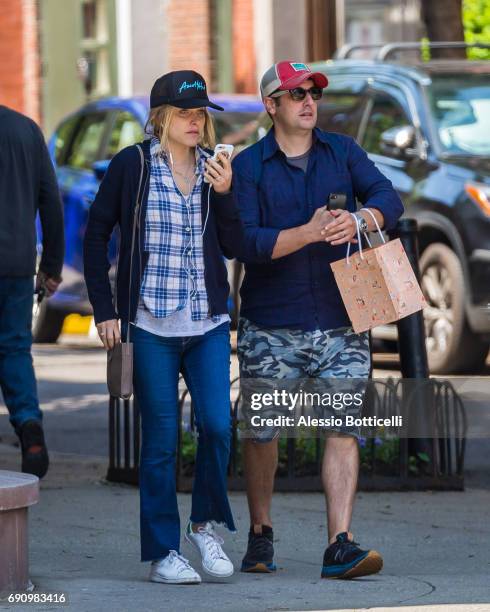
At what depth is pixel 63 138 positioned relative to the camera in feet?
52.1

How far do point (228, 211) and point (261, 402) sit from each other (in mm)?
699

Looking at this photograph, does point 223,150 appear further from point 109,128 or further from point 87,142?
point 87,142

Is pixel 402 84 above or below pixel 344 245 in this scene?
above

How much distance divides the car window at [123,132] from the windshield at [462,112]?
9.41 feet

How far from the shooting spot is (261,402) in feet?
22.2

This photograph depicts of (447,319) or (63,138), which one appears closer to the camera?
(447,319)

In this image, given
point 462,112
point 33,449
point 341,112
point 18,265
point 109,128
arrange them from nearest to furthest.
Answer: point 33,449 → point 18,265 → point 462,112 → point 341,112 → point 109,128

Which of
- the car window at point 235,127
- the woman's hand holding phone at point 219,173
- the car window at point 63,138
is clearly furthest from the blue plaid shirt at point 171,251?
the car window at point 63,138

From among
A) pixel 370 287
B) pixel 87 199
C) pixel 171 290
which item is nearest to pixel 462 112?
pixel 87 199

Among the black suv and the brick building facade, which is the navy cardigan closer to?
the black suv

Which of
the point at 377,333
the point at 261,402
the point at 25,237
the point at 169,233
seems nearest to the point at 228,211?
the point at 169,233

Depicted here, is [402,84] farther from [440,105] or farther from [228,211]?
[228,211]

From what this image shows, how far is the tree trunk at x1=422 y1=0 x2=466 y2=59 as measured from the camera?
15758 mm

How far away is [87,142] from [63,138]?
0.44 metres
